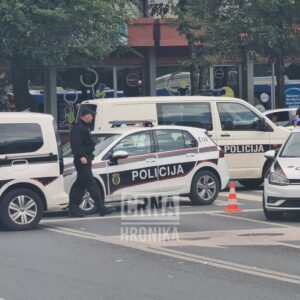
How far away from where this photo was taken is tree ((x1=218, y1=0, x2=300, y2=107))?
1009 inches

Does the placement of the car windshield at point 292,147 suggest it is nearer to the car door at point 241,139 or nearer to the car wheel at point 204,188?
the car wheel at point 204,188

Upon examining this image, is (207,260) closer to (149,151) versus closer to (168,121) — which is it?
(149,151)

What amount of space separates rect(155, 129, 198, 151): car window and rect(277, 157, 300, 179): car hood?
2.39 m

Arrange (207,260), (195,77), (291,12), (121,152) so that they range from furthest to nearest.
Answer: (195,77) → (291,12) → (121,152) → (207,260)

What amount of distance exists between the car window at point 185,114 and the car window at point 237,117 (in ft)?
1.09

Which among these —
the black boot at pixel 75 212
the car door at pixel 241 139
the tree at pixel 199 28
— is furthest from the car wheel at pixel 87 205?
the tree at pixel 199 28

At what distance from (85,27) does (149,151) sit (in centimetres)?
894

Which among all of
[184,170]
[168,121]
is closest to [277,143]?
[168,121]

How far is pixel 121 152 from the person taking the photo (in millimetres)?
15734

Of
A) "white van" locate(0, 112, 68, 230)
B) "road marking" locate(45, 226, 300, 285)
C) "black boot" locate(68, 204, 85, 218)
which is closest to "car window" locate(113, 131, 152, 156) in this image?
"black boot" locate(68, 204, 85, 218)

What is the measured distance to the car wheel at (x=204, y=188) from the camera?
17008 millimetres

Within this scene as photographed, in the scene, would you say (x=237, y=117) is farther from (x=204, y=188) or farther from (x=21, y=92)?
(x=21, y=92)

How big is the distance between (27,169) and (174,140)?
12.9 ft

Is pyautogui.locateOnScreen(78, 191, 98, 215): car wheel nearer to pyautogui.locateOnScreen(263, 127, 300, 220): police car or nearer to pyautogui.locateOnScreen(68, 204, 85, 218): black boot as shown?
pyautogui.locateOnScreen(68, 204, 85, 218): black boot
